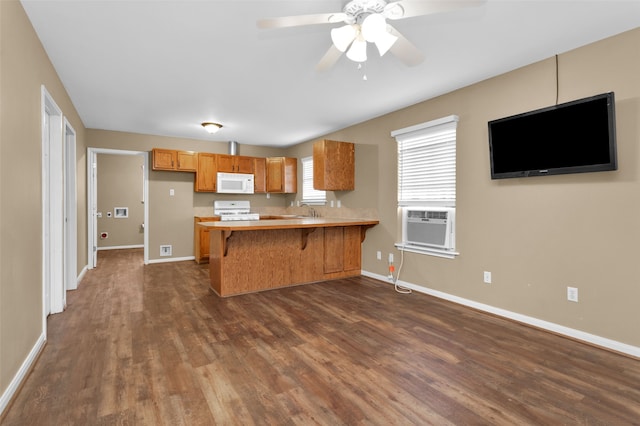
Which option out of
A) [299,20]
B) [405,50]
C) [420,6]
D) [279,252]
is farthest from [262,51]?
[279,252]

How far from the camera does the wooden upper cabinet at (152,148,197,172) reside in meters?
5.88

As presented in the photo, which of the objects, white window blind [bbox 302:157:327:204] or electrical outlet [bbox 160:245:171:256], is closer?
electrical outlet [bbox 160:245:171:256]

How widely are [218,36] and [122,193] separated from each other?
691cm

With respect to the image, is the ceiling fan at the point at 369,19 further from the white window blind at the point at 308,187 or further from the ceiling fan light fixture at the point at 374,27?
the white window blind at the point at 308,187

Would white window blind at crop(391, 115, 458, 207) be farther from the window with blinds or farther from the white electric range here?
the white electric range

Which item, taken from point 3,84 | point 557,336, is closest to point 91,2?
point 3,84

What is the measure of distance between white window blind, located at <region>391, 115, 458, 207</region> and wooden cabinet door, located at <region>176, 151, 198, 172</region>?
385 centimetres

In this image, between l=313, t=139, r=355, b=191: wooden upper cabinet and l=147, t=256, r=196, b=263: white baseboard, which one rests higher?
l=313, t=139, r=355, b=191: wooden upper cabinet

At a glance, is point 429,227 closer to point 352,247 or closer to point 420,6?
point 352,247

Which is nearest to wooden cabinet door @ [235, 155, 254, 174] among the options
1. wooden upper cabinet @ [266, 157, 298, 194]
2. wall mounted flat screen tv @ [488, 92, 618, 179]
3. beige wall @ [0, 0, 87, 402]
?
wooden upper cabinet @ [266, 157, 298, 194]

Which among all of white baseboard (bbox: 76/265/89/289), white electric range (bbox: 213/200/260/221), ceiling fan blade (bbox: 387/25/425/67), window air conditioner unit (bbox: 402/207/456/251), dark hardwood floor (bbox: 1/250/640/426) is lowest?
dark hardwood floor (bbox: 1/250/640/426)

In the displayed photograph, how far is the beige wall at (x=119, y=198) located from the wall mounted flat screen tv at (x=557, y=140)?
26.5 feet

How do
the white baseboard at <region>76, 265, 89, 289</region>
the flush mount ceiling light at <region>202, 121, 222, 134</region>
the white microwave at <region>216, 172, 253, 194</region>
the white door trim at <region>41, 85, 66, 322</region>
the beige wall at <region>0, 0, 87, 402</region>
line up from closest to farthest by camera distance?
the beige wall at <region>0, 0, 87, 402</region>, the white door trim at <region>41, 85, 66, 322</region>, the white baseboard at <region>76, 265, 89, 289</region>, the flush mount ceiling light at <region>202, 121, 222, 134</region>, the white microwave at <region>216, 172, 253, 194</region>

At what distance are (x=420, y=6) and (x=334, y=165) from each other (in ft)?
11.0
